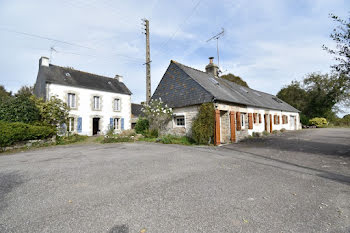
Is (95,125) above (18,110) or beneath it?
beneath

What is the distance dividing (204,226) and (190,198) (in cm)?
84

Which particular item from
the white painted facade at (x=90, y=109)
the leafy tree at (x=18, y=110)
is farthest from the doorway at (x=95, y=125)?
the leafy tree at (x=18, y=110)

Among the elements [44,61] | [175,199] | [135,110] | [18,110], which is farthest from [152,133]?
[135,110]

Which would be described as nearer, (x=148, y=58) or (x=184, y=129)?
(x=184, y=129)

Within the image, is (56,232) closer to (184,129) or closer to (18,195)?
(18,195)

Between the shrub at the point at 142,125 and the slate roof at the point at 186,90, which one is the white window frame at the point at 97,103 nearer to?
the shrub at the point at 142,125

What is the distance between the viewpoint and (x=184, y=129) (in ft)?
39.5

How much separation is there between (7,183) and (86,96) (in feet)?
53.1

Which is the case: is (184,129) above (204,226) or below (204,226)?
above

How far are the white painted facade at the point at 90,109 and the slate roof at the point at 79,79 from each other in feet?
1.58

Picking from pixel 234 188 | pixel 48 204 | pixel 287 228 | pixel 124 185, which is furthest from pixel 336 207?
pixel 48 204

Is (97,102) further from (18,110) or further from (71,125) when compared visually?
(18,110)

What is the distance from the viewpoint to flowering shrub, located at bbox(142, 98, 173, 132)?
41.9 feet

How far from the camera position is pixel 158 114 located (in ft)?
41.7
